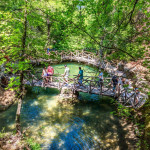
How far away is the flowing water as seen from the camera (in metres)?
6.27

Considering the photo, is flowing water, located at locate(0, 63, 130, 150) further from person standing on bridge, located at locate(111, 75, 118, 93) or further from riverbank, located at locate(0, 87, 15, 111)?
person standing on bridge, located at locate(111, 75, 118, 93)

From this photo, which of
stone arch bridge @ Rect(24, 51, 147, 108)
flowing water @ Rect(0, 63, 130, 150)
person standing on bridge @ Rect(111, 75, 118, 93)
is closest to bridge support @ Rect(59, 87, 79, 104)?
stone arch bridge @ Rect(24, 51, 147, 108)

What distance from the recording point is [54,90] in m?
12.4

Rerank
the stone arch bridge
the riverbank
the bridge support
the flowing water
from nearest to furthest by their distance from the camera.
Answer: the flowing water
the stone arch bridge
the riverbank
the bridge support

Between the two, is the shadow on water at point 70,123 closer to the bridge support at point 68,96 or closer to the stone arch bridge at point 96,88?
the bridge support at point 68,96

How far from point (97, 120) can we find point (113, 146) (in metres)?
2.17

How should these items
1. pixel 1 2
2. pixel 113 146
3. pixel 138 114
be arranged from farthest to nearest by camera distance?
pixel 1 2, pixel 138 114, pixel 113 146

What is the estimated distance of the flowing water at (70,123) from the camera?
6.27 meters

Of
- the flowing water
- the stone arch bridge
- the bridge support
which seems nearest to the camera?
the flowing water

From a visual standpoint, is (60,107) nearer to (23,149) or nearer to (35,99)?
(35,99)

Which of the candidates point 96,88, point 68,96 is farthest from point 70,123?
point 96,88

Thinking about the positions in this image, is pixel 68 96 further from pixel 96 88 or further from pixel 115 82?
pixel 115 82

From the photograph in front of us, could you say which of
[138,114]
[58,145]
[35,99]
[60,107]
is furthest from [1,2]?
[138,114]

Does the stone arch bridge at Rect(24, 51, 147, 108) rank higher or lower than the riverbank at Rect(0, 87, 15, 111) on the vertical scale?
higher
